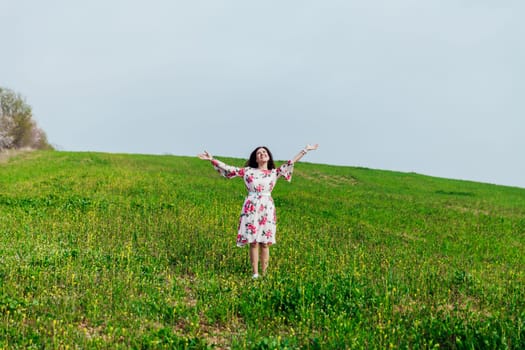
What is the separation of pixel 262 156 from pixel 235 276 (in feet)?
8.80

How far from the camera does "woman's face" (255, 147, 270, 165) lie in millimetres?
10906

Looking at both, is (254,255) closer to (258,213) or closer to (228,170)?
(258,213)

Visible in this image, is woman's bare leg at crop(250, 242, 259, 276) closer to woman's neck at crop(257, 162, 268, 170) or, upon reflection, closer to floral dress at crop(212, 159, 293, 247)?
floral dress at crop(212, 159, 293, 247)

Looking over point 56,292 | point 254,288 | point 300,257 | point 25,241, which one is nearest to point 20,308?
point 56,292

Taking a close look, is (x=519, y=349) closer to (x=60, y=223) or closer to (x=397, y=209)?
(x=60, y=223)

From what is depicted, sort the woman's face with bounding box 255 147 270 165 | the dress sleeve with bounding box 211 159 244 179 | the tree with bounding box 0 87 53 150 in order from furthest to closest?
the tree with bounding box 0 87 53 150 < the dress sleeve with bounding box 211 159 244 179 < the woman's face with bounding box 255 147 270 165

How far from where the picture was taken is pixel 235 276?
35.3 feet

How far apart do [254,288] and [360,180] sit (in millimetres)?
31961

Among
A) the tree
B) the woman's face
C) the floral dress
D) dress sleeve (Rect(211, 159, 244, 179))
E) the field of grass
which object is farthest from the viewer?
the tree

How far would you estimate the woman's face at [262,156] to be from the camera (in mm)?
10906

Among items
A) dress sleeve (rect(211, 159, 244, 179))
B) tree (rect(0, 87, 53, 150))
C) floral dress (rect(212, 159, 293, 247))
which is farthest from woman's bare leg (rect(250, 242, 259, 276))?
tree (rect(0, 87, 53, 150))

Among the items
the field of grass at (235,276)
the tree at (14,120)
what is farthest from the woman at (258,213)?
the tree at (14,120)

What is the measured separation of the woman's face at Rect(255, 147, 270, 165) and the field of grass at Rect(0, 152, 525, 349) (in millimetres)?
2521

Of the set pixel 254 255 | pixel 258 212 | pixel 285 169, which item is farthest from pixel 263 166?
pixel 254 255
